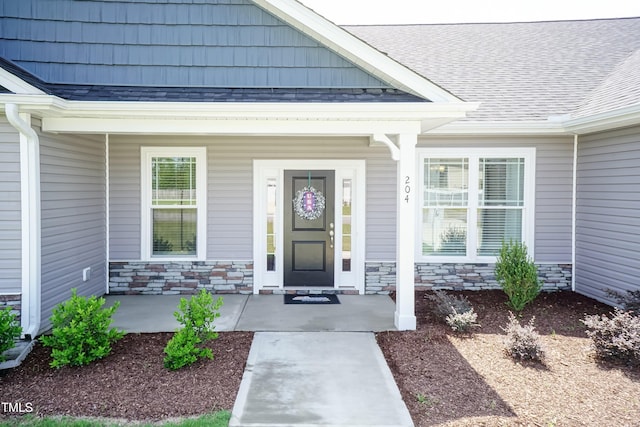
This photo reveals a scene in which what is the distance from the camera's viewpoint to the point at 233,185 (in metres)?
7.91

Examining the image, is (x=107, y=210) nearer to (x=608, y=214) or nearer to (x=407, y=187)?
(x=407, y=187)

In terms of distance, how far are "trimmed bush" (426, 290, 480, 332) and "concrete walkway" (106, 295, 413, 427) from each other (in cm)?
69

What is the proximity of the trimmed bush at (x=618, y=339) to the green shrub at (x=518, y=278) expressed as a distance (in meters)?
1.72

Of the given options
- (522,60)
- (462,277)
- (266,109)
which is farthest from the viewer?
(522,60)

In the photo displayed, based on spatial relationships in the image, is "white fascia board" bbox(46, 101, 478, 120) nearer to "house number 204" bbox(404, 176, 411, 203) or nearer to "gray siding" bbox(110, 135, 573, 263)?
"house number 204" bbox(404, 176, 411, 203)

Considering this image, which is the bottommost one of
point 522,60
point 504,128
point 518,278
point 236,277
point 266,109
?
point 236,277

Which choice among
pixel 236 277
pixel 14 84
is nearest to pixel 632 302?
pixel 236 277

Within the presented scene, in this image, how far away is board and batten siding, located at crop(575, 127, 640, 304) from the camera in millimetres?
6758

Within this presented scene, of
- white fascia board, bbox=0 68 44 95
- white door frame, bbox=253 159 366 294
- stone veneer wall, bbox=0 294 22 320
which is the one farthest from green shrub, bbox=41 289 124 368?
white door frame, bbox=253 159 366 294

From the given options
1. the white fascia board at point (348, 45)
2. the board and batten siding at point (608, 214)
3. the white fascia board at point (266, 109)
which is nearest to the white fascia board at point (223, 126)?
the white fascia board at point (266, 109)

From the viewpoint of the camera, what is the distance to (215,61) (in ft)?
21.6

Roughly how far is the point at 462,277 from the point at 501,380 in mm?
3645

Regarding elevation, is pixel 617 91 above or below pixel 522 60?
below

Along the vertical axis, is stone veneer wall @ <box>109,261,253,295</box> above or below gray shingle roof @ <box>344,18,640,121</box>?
below
